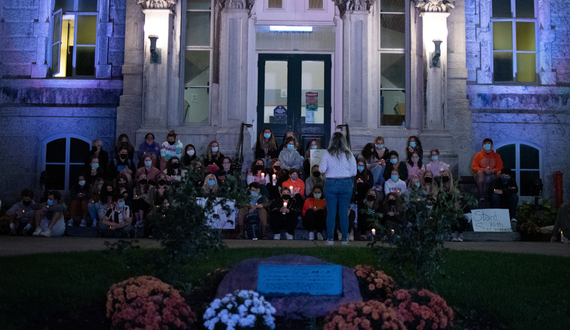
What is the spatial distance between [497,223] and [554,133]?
199 inches

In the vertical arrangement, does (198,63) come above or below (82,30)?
below

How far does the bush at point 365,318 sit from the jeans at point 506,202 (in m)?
9.08

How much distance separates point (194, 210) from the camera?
5.54 m

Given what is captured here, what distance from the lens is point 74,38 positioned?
55.7 feet

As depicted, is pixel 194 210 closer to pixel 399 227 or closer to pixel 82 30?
pixel 399 227

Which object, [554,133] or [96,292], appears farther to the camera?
[554,133]

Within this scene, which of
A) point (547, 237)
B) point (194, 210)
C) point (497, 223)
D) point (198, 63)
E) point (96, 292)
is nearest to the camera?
point (194, 210)

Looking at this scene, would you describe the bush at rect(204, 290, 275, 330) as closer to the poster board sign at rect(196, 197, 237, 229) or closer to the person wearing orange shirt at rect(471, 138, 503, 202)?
the poster board sign at rect(196, 197, 237, 229)

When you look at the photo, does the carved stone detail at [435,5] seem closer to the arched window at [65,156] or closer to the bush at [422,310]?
the arched window at [65,156]

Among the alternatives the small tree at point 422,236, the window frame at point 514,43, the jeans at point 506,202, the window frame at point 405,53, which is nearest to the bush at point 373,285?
the small tree at point 422,236

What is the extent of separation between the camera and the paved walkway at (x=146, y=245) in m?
9.62

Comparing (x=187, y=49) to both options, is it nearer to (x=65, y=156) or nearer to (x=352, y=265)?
(x=65, y=156)

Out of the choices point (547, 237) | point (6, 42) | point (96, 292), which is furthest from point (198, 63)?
point (96, 292)

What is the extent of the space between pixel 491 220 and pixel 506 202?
2.78ft
